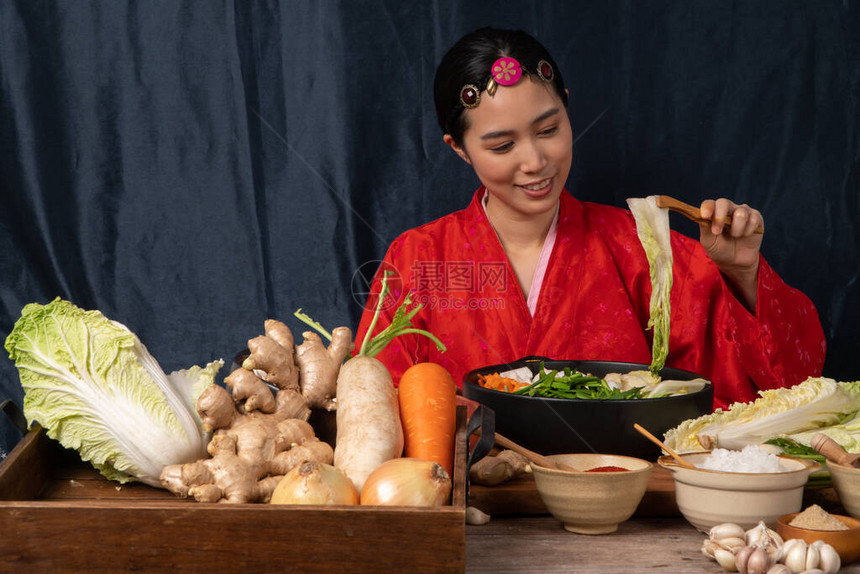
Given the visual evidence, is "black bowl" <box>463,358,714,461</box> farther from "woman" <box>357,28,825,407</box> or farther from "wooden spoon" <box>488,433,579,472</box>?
"woman" <box>357,28,825,407</box>

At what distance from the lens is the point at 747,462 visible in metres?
1.09

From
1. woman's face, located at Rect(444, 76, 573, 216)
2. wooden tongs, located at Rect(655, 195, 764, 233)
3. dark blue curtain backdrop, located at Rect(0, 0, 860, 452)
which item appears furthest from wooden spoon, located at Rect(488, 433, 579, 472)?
dark blue curtain backdrop, located at Rect(0, 0, 860, 452)

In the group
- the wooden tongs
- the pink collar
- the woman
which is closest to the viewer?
the wooden tongs

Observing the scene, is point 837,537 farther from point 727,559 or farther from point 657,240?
point 657,240

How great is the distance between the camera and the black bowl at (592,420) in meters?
1.31

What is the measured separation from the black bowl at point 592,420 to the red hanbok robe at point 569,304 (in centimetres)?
90

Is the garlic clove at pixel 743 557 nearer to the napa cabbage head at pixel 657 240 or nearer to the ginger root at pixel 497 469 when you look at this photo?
the ginger root at pixel 497 469

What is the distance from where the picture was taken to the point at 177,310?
267cm

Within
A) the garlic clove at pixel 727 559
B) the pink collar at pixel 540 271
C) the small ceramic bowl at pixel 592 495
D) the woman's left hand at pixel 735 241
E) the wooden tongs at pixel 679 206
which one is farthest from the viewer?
the pink collar at pixel 540 271

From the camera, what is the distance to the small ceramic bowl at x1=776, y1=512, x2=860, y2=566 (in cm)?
97

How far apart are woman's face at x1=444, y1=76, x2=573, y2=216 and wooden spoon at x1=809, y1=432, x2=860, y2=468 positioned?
1.11m

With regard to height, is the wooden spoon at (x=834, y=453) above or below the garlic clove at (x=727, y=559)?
above

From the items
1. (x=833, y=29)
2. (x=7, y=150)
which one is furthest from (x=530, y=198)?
(x=7, y=150)

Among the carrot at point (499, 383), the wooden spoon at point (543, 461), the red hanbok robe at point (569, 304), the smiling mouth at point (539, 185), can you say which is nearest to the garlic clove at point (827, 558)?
the wooden spoon at point (543, 461)
